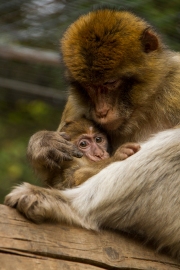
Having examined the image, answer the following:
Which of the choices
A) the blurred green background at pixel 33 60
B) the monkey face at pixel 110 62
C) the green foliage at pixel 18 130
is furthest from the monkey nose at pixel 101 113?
the green foliage at pixel 18 130

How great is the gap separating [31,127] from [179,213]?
5924mm

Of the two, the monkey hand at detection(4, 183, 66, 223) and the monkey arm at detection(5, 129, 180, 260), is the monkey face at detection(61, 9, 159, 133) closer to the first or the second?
the monkey arm at detection(5, 129, 180, 260)

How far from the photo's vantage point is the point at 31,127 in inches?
414

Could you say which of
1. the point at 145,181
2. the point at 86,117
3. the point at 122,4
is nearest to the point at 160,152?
the point at 145,181

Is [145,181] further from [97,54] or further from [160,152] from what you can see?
[97,54]

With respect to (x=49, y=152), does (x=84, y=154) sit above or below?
below

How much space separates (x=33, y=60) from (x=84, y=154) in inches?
115

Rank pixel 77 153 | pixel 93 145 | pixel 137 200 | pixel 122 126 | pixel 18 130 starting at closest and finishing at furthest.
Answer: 1. pixel 137 200
2. pixel 77 153
3. pixel 122 126
4. pixel 93 145
5. pixel 18 130

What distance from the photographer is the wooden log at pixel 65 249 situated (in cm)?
431

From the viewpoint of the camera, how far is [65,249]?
454 cm

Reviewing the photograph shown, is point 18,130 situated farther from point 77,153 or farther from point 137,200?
point 137,200

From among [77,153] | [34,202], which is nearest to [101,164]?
[77,153]

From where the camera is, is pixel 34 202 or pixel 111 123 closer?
pixel 34 202

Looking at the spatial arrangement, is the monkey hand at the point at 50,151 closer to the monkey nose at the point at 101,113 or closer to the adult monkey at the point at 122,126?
the adult monkey at the point at 122,126
